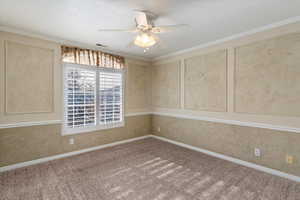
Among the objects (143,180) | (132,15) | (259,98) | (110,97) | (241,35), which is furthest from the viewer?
(110,97)

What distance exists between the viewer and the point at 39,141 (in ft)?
9.89

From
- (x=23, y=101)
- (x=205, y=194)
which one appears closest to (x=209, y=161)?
(x=205, y=194)

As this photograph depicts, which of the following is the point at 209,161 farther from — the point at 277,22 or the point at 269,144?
the point at 277,22

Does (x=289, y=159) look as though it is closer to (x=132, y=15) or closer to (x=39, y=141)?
(x=132, y=15)

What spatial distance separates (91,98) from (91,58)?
3.36ft

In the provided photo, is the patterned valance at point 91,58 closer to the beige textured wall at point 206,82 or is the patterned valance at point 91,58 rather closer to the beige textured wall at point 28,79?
the beige textured wall at point 28,79

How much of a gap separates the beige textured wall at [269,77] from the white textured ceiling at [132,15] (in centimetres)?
42

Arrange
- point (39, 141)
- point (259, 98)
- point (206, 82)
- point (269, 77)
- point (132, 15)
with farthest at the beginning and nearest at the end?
point (206, 82)
point (39, 141)
point (259, 98)
point (269, 77)
point (132, 15)

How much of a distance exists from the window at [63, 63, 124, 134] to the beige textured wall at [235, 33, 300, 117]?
303cm

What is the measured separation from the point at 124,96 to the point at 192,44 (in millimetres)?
2344

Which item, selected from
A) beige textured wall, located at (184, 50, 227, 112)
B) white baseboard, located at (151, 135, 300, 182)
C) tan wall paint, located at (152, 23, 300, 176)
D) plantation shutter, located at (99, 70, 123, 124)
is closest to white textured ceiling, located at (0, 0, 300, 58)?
tan wall paint, located at (152, 23, 300, 176)

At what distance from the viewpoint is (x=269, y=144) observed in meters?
2.59

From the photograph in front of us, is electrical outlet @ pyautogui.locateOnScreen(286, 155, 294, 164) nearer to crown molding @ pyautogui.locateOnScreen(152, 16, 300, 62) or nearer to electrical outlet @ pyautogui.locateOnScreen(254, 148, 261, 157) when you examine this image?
electrical outlet @ pyautogui.locateOnScreen(254, 148, 261, 157)

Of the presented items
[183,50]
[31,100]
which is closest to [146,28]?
[183,50]
